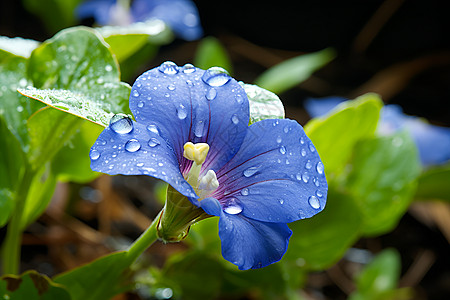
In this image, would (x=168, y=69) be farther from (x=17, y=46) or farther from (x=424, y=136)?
(x=424, y=136)

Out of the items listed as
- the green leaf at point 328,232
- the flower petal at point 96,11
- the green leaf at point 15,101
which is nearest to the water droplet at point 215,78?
the green leaf at point 15,101

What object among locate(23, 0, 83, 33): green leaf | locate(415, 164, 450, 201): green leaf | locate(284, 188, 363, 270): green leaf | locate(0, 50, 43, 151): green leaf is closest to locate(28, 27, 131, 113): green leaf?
locate(0, 50, 43, 151): green leaf

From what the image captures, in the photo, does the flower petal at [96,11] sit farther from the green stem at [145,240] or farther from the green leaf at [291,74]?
the green stem at [145,240]

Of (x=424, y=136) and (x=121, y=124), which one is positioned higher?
(x=121, y=124)

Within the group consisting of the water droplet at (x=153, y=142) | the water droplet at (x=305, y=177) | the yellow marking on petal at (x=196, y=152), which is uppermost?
the water droplet at (x=153, y=142)

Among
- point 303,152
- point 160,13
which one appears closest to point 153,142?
point 303,152

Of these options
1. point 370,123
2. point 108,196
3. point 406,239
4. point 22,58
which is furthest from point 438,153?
point 22,58

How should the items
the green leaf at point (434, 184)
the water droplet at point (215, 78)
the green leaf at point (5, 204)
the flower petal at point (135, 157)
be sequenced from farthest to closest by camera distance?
the green leaf at point (434, 184) → the green leaf at point (5, 204) → the water droplet at point (215, 78) → the flower petal at point (135, 157)
